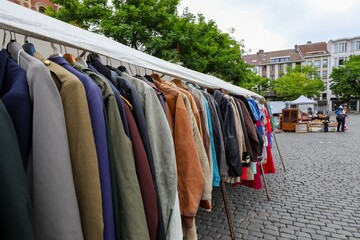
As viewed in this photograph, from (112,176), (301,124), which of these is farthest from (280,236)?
(301,124)

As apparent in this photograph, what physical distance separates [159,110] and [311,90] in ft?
153

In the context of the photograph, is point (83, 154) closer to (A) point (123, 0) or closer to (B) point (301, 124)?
(A) point (123, 0)

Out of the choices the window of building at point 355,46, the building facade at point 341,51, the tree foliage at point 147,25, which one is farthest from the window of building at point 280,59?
the tree foliage at point 147,25

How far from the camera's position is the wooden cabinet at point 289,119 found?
54.1 ft

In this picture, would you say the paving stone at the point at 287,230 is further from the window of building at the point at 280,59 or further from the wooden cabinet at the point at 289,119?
the window of building at the point at 280,59

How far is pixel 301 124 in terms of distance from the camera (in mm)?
16172

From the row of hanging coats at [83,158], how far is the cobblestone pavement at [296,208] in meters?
2.14

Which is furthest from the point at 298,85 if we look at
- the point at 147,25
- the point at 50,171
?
the point at 50,171

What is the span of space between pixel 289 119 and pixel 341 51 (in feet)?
161

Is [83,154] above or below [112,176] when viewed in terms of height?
Result: above

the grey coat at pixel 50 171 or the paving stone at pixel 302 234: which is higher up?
the grey coat at pixel 50 171

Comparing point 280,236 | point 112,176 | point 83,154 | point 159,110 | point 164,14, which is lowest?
point 280,236

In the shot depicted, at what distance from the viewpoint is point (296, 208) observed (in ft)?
13.5

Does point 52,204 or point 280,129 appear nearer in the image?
point 52,204
